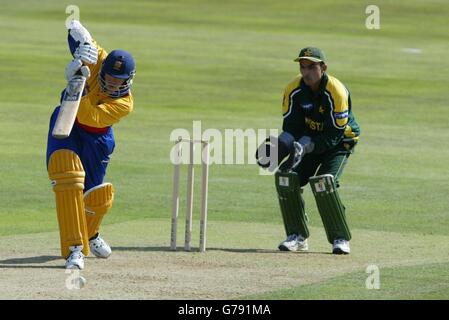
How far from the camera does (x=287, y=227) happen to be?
11.5 m

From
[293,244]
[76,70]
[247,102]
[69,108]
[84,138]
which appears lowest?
[293,244]

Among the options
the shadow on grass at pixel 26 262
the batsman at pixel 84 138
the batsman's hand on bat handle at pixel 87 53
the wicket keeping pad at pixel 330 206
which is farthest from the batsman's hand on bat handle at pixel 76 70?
the wicket keeping pad at pixel 330 206

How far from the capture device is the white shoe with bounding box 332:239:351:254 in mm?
11043

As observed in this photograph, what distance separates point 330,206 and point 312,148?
55cm

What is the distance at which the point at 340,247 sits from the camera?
1105cm

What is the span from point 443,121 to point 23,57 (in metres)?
13.6

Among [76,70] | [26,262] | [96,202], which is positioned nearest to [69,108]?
[76,70]

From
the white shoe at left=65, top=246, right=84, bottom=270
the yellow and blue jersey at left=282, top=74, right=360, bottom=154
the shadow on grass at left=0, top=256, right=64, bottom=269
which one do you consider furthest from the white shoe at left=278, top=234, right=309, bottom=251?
the white shoe at left=65, top=246, right=84, bottom=270

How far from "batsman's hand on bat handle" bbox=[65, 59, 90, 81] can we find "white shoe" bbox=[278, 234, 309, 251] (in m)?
2.63

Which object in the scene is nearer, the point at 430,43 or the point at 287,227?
the point at 287,227

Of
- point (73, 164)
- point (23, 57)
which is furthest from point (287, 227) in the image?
point (23, 57)

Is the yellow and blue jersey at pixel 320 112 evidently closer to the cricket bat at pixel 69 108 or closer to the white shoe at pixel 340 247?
the white shoe at pixel 340 247

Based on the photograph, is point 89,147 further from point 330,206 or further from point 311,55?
point 330,206
